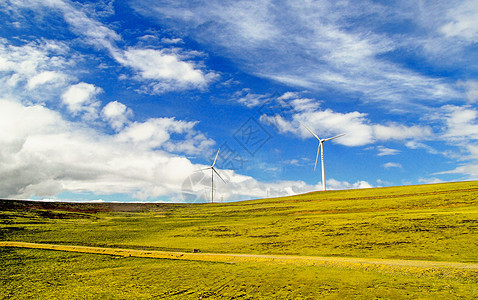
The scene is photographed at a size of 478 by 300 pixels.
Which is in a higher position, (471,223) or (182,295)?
(471,223)

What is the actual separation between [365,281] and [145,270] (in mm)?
9291

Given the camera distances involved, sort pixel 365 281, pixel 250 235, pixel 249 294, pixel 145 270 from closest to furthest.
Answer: pixel 249 294 < pixel 365 281 < pixel 145 270 < pixel 250 235

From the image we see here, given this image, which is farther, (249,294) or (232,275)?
(232,275)

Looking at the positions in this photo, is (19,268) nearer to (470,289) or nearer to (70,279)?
(70,279)

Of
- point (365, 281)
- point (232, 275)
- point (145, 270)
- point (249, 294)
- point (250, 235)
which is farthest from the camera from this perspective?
point (250, 235)

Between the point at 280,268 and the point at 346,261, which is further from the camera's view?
the point at 346,261

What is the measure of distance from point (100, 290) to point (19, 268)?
258 inches

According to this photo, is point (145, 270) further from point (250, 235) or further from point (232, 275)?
point (250, 235)

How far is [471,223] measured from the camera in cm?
2047

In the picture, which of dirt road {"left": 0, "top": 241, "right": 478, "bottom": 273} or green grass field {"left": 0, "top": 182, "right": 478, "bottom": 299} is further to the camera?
dirt road {"left": 0, "top": 241, "right": 478, "bottom": 273}

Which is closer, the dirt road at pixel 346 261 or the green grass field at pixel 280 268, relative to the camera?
the green grass field at pixel 280 268

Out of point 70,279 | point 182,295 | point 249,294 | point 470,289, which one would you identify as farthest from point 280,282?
point 70,279

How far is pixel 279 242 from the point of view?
22.4 metres

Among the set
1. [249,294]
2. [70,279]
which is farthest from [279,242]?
[70,279]
